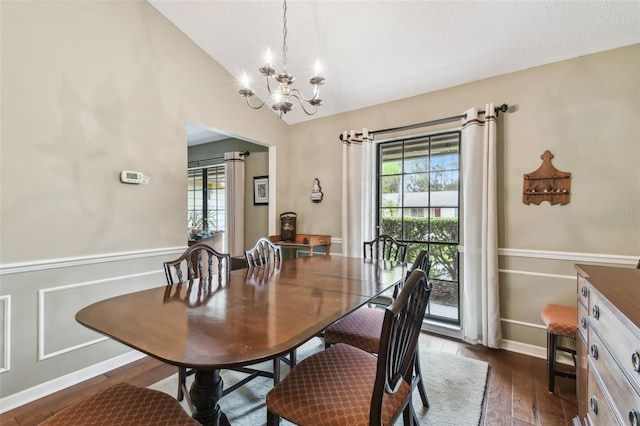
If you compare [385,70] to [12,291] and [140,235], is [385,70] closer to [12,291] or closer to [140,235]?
[140,235]

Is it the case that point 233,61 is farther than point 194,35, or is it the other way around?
point 233,61

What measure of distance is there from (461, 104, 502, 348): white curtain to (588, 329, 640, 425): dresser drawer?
125cm

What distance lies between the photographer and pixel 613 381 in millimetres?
1016

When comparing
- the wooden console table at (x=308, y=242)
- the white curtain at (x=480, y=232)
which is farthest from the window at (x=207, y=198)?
the white curtain at (x=480, y=232)

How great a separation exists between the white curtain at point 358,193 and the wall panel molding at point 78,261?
188 cm

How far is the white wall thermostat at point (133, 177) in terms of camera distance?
2340 mm

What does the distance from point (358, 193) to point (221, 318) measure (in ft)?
7.96

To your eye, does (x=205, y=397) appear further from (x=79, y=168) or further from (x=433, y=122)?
(x=433, y=122)

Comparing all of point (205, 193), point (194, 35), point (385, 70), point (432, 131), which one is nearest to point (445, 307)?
point (432, 131)

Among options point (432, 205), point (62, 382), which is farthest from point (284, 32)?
point (62, 382)

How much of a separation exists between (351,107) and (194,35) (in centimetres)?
184

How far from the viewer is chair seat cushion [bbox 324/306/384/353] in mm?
1646

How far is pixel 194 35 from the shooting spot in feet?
9.17

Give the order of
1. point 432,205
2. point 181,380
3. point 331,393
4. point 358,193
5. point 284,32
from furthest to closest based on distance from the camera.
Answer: point 358,193 → point 432,205 → point 284,32 → point 181,380 → point 331,393
